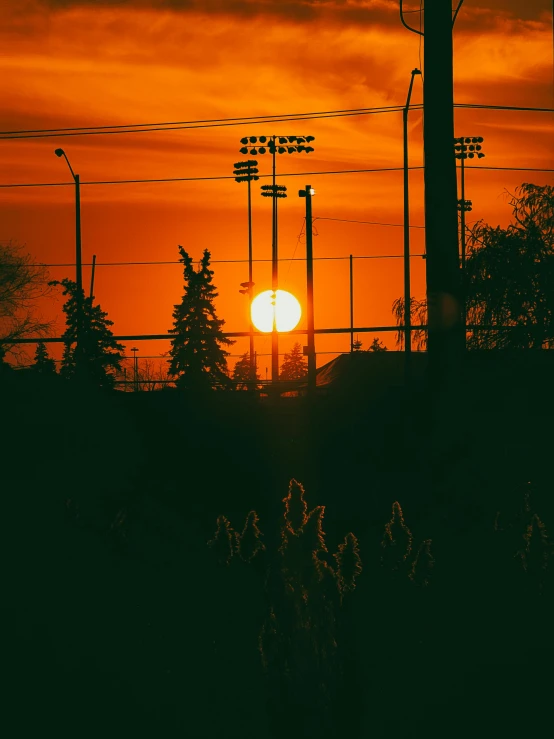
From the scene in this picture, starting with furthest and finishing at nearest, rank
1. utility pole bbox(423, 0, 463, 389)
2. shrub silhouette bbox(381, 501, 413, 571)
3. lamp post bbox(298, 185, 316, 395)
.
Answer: lamp post bbox(298, 185, 316, 395) → utility pole bbox(423, 0, 463, 389) → shrub silhouette bbox(381, 501, 413, 571)

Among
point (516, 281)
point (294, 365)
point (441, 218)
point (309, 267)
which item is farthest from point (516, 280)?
point (294, 365)

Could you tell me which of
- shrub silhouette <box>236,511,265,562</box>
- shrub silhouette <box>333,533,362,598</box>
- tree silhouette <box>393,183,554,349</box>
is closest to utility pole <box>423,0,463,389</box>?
shrub silhouette <box>236,511,265,562</box>

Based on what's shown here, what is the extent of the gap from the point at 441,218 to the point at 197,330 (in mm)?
46027

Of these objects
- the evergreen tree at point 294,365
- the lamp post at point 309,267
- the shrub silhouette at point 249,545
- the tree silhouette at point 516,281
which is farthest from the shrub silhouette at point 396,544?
the evergreen tree at point 294,365

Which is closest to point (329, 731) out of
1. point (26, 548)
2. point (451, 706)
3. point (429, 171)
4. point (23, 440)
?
point (451, 706)

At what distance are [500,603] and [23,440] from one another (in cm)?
1848

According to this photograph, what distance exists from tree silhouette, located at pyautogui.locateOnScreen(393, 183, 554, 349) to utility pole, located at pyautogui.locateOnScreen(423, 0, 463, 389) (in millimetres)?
15795

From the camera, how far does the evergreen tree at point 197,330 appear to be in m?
53.1

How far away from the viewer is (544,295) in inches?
991

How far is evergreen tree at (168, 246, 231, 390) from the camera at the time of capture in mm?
53125

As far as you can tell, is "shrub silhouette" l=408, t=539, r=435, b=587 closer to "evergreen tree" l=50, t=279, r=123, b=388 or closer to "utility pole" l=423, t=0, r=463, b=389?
"utility pole" l=423, t=0, r=463, b=389

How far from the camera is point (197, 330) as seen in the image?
54938 millimetres

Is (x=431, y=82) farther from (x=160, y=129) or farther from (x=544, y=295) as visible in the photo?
(x=160, y=129)

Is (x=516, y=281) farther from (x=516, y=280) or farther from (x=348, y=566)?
(x=348, y=566)
